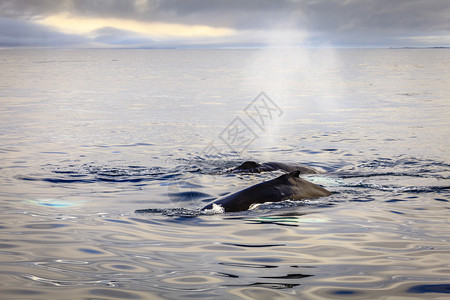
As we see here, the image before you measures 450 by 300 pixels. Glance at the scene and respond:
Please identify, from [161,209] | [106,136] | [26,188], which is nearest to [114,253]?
[161,209]

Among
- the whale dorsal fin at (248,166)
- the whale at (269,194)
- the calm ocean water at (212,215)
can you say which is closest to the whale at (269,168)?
the whale dorsal fin at (248,166)

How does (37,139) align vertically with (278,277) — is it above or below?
above

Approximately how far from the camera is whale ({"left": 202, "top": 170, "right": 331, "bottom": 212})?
10.5 metres

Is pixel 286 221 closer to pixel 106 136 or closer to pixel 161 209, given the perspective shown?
pixel 161 209

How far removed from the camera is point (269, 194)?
35.1 feet

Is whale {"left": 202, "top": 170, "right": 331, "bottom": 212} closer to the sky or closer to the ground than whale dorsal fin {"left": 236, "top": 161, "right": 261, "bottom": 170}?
closer to the ground

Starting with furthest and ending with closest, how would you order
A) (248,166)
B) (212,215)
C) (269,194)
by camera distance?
(248,166)
(269,194)
(212,215)

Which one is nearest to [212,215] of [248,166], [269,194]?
[269,194]

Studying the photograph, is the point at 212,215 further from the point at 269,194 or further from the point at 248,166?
the point at 248,166

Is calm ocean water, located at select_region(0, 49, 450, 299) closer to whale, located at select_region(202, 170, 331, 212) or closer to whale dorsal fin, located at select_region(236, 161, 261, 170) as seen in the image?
whale, located at select_region(202, 170, 331, 212)

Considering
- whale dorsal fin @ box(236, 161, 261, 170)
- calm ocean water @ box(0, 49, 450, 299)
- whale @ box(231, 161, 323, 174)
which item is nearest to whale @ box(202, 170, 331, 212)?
calm ocean water @ box(0, 49, 450, 299)

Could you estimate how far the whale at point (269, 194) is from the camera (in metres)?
10.5

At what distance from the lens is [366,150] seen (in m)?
19.0

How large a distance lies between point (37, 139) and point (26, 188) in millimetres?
8220
